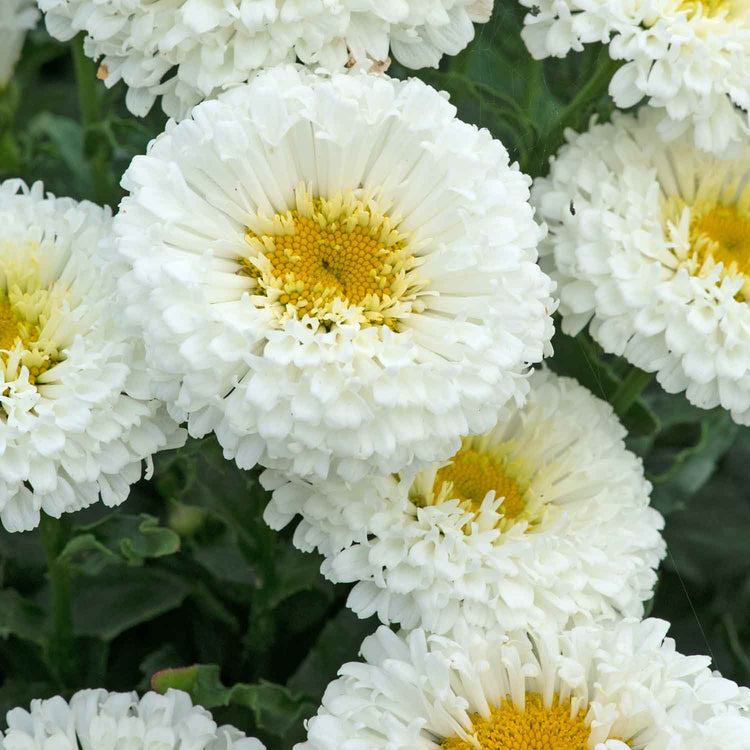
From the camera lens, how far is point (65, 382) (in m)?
0.87

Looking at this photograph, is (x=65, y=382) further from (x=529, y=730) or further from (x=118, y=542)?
(x=529, y=730)

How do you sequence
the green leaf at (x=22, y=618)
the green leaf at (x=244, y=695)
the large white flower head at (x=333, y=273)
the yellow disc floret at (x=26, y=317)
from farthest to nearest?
1. the green leaf at (x=22, y=618)
2. the green leaf at (x=244, y=695)
3. the yellow disc floret at (x=26, y=317)
4. the large white flower head at (x=333, y=273)

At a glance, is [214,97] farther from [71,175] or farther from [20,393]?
[71,175]

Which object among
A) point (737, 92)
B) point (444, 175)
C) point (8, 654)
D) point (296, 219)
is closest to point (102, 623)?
point (8, 654)

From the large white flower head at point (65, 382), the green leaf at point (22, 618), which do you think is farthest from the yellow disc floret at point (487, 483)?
the green leaf at point (22, 618)

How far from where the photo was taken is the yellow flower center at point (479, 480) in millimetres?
1062

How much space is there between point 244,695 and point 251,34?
581mm

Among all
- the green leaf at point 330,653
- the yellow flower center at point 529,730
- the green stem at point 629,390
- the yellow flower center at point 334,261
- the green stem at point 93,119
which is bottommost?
the yellow flower center at point 529,730

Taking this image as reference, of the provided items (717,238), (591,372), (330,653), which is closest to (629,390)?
(591,372)

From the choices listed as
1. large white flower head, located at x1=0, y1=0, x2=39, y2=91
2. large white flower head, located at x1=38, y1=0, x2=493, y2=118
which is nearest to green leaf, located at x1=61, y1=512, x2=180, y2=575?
large white flower head, located at x1=38, y1=0, x2=493, y2=118

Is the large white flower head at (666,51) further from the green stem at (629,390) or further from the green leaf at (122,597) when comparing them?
the green leaf at (122,597)

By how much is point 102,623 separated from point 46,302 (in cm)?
41

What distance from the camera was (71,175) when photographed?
1.40 metres

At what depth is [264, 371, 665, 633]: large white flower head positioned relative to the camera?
917mm
